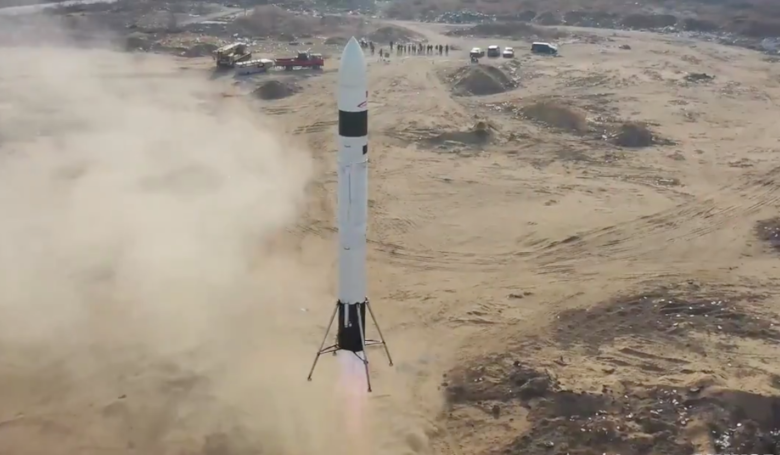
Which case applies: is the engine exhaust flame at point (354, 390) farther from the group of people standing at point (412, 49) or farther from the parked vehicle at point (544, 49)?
the parked vehicle at point (544, 49)

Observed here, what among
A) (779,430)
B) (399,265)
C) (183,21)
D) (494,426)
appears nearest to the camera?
(779,430)

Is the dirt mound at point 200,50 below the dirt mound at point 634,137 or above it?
above

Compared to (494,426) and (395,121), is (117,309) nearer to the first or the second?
(494,426)

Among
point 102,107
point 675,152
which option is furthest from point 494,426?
point 102,107

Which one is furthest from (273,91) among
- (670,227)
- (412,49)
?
(670,227)

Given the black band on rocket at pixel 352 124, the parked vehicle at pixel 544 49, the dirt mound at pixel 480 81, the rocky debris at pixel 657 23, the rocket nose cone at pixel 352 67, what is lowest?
the dirt mound at pixel 480 81

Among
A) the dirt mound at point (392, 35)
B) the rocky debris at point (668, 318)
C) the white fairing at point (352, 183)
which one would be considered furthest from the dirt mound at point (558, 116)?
the dirt mound at point (392, 35)

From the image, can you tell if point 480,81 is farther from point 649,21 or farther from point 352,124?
point 649,21
